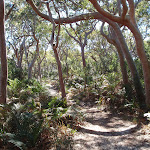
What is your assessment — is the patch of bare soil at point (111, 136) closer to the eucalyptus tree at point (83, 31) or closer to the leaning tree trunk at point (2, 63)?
the leaning tree trunk at point (2, 63)

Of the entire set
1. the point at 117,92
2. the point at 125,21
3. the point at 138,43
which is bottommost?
the point at 117,92

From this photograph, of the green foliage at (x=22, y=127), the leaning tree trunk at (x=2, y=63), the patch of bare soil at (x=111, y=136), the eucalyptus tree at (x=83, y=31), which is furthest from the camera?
the eucalyptus tree at (x=83, y=31)

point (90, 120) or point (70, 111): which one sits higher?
point (70, 111)

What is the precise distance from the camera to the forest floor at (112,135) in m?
3.91

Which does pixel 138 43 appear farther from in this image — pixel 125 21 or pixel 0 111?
pixel 0 111

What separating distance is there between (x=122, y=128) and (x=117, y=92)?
10.5ft

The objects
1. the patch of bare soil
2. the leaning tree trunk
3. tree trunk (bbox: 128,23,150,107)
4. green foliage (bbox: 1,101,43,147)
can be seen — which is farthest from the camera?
tree trunk (bbox: 128,23,150,107)

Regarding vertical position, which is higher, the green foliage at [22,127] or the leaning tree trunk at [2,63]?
the leaning tree trunk at [2,63]

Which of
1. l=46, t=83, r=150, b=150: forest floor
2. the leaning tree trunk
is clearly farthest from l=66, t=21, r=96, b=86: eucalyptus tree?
l=46, t=83, r=150, b=150: forest floor

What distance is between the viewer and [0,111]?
4324mm

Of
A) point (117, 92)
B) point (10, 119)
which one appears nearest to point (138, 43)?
point (117, 92)

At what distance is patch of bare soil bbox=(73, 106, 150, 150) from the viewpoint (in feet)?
12.8

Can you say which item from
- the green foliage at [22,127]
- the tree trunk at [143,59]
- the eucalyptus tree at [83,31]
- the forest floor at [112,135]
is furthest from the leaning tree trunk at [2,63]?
the tree trunk at [143,59]

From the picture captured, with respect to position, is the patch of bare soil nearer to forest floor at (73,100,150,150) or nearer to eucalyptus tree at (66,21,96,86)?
forest floor at (73,100,150,150)
